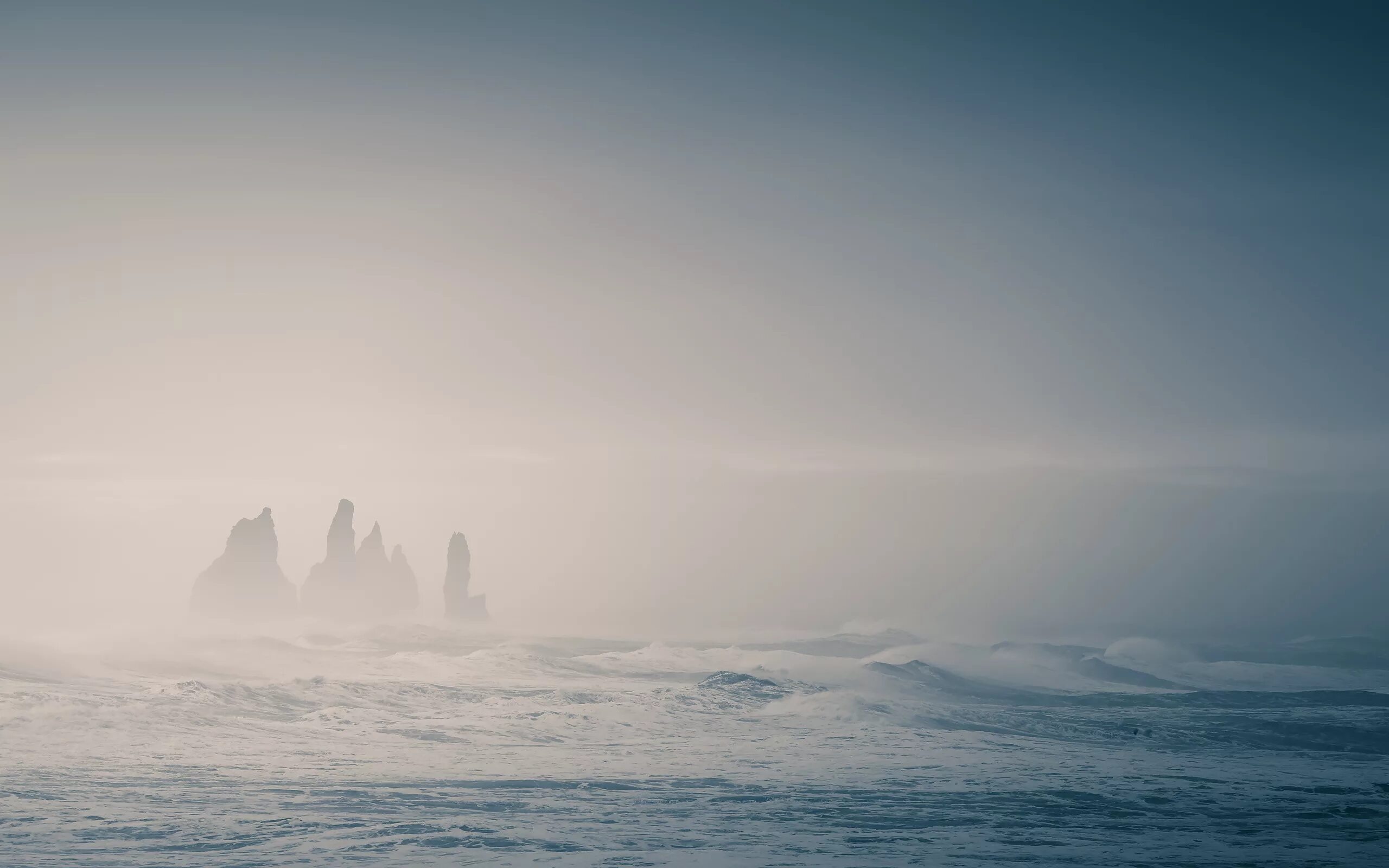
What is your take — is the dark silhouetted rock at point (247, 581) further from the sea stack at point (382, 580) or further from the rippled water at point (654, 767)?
the rippled water at point (654, 767)

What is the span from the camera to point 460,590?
137 metres

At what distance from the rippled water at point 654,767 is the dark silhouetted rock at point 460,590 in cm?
6800

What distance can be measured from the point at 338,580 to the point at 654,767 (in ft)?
340

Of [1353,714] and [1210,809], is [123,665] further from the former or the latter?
[1353,714]

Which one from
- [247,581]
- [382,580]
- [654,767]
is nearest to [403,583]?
[382,580]

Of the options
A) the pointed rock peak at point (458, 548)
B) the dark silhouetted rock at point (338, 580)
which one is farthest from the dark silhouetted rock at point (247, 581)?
the pointed rock peak at point (458, 548)

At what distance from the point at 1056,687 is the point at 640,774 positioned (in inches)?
1956

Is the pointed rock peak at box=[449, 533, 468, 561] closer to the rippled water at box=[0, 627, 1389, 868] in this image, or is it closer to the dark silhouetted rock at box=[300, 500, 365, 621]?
the dark silhouetted rock at box=[300, 500, 365, 621]

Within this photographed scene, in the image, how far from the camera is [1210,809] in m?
24.2

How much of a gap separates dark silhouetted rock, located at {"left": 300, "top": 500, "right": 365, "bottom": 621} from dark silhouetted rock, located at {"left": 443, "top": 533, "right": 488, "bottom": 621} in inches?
543

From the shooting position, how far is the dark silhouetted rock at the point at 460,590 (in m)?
136

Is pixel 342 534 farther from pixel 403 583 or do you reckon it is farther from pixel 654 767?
pixel 654 767

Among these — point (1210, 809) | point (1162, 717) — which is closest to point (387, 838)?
point (1210, 809)

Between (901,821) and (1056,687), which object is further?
(1056,687)
